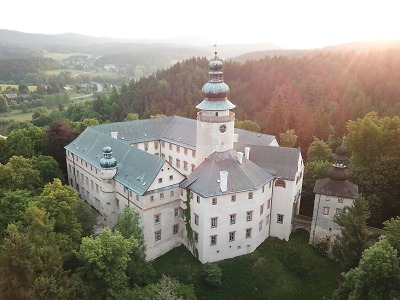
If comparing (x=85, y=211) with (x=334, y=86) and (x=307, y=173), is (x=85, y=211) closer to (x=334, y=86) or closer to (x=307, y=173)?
(x=307, y=173)

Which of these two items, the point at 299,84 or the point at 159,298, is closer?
the point at 159,298

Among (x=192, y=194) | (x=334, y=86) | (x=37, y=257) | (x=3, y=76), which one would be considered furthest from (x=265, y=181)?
(x=3, y=76)

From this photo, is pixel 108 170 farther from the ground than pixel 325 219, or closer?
farther from the ground

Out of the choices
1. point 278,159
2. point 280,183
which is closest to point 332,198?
point 280,183

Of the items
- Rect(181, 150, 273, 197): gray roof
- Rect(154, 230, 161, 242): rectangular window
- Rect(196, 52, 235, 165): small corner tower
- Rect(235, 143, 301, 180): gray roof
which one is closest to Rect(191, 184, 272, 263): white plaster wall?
Rect(181, 150, 273, 197): gray roof

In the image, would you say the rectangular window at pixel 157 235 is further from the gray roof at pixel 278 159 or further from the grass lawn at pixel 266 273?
the gray roof at pixel 278 159

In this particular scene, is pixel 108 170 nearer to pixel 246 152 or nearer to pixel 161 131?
pixel 246 152
